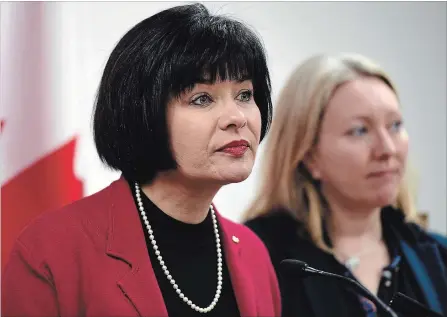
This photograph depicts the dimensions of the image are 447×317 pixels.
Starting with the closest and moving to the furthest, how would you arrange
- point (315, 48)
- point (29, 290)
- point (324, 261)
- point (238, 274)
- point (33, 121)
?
point (29, 290) → point (238, 274) → point (33, 121) → point (324, 261) → point (315, 48)

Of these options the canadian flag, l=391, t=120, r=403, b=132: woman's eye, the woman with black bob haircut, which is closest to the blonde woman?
l=391, t=120, r=403, b=132: woman's eye

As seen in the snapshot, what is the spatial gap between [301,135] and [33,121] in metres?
0.48

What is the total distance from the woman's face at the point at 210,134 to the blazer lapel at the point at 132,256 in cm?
10

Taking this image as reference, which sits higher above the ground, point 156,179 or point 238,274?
point 156,179

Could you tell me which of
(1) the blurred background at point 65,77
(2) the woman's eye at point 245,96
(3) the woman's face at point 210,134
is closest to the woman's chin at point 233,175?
(3) the woman's face at point 210,134

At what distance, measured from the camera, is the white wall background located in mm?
1152

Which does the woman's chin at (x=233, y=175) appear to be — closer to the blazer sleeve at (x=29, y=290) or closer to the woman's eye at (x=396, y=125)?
the blazer sleeve at (x=29, y=290)

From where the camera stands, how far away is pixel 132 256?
934mm

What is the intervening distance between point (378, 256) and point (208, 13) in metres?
0.60

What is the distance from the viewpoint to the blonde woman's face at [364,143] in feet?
4.01

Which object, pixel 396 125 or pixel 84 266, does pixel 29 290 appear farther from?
pixel 396 125

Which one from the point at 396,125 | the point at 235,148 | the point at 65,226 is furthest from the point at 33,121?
the point at 396,125

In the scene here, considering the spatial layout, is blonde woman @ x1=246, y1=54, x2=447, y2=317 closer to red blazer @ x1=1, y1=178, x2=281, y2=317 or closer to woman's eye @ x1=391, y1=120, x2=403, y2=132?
woman's eye @ x1=391, y1=120, x2=403, y2=132

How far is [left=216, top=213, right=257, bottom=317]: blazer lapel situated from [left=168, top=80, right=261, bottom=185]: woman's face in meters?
0.14
